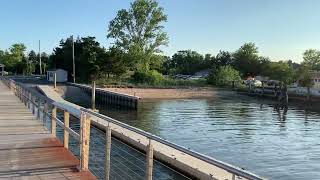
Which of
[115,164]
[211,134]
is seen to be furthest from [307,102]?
[115,164]

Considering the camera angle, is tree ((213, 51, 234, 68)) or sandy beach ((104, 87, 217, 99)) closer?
sandy beach ((104, 87, 217, 99))

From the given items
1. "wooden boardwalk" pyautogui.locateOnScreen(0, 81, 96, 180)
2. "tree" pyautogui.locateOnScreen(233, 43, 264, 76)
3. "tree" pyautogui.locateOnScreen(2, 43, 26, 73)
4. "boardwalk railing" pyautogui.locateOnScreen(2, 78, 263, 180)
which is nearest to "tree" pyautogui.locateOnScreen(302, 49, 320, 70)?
"tree" pyautogui.locateOnScreen(233, 43, 264, 76)

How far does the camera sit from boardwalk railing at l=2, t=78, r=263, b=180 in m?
5.29

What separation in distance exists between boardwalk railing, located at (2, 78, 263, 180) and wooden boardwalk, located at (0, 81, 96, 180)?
1.24ft

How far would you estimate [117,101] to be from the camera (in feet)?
192

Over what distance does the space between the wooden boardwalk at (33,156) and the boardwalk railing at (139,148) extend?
0.38 meters

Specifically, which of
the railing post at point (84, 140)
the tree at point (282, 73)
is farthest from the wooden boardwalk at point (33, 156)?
the tree at point (282, 73)

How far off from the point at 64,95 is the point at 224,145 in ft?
138

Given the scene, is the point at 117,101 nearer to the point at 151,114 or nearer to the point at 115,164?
the point at 151,114

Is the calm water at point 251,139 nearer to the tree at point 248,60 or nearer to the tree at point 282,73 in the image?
the tree at point 282,73

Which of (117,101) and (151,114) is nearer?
(151,114)

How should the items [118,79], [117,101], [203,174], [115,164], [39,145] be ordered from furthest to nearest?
[118,79]
[117,101]
[115,164]
[203,174]
[39,145]

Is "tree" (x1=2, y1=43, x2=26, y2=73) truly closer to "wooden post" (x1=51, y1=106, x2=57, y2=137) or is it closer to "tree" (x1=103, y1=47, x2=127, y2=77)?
"tree" (x1=103, y1=47, x2=127, y2=77)

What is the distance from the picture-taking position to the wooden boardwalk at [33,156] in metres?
8.55
